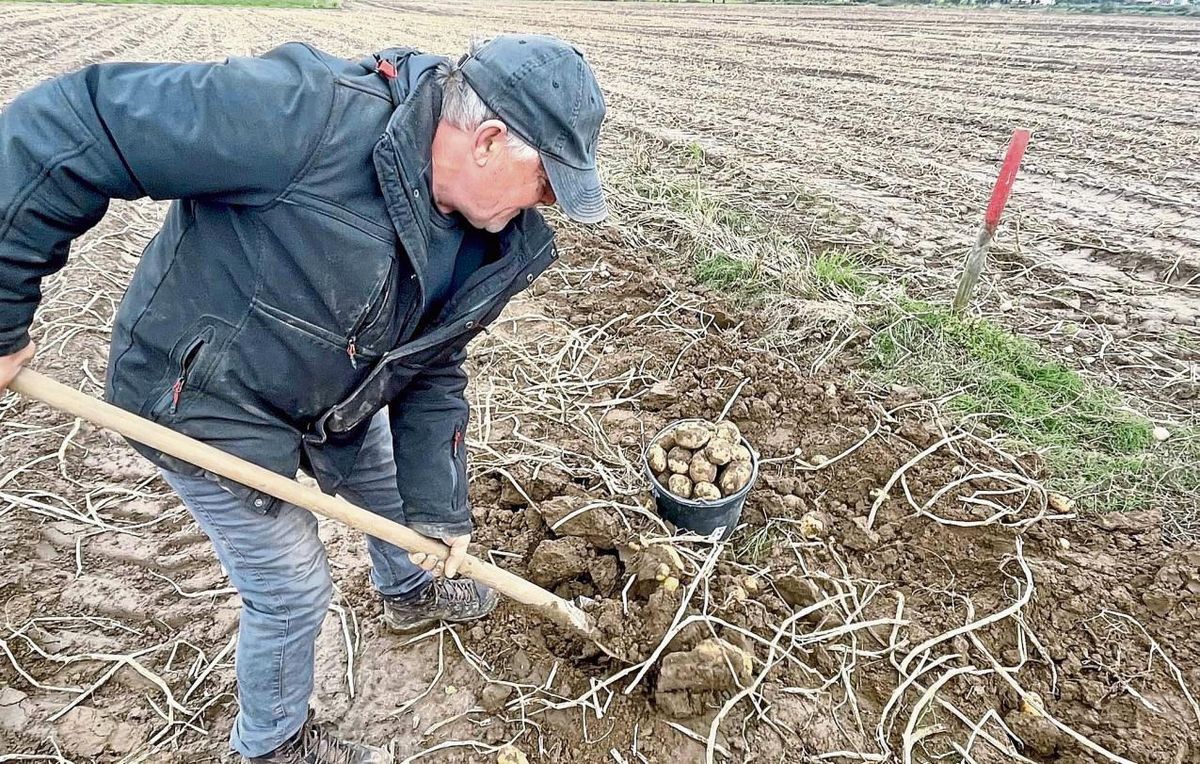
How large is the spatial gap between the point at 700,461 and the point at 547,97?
1581 millimetres

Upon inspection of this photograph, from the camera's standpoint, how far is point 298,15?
2545 cm

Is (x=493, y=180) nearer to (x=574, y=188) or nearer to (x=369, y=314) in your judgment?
→ (x=574, y=188)

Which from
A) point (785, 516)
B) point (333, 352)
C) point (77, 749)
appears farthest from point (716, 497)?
point (77, 749)

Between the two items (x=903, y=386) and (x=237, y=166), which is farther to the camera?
(x=903, y=386)

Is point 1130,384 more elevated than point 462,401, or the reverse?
point 462,401

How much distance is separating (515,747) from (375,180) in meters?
1.63

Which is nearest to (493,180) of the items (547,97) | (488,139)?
(488,139)

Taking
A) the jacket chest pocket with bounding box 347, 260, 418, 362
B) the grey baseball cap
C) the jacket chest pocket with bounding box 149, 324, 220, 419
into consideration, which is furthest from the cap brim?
the jacket chest pocket with bounding box 149, 324, 220, 419

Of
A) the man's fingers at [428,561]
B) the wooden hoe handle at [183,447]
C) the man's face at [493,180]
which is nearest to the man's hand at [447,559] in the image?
the man's fingers at [428,561]

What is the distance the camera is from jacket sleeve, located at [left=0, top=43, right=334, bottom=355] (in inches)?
44.9

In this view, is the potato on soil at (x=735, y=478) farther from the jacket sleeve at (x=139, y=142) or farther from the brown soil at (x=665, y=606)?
the jacket sleeve at (x=139, y=142)

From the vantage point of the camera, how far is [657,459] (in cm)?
267

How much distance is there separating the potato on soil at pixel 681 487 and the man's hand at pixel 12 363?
1849mm

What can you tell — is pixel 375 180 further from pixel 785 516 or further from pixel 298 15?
pixel 298 15
